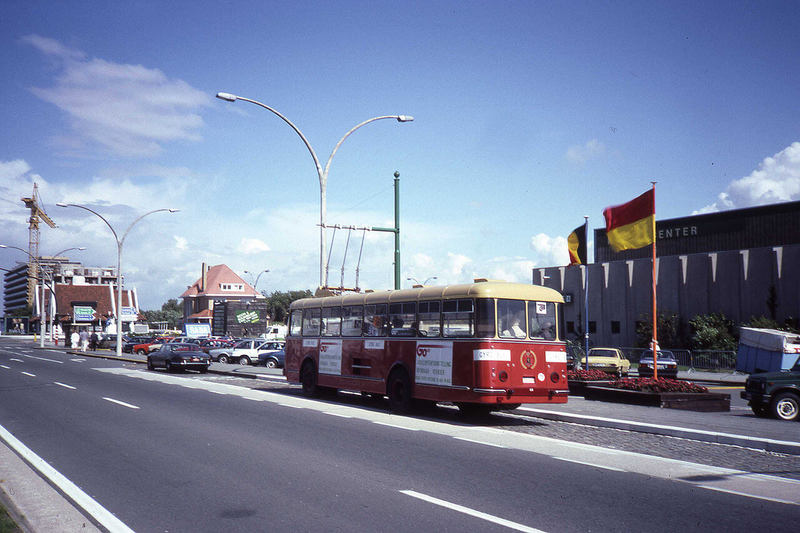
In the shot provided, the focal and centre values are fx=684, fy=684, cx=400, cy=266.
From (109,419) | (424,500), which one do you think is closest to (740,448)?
(424,500)

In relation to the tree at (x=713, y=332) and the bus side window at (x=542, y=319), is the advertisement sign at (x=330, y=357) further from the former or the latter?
the tree at (x=713, y=332)

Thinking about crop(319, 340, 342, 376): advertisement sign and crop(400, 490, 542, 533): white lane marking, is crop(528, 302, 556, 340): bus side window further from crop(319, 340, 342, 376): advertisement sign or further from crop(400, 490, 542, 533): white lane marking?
crop(400, 490, 542, 533): white lane marking

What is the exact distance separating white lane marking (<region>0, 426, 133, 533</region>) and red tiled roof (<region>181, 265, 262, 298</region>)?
111211 millimetres

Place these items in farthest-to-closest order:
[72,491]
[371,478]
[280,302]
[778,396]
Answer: [280,302] → [778,396] → [371,478] → [72,491]

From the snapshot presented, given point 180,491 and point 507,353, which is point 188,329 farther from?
point 180,491

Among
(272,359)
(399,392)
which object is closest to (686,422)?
(399,392)

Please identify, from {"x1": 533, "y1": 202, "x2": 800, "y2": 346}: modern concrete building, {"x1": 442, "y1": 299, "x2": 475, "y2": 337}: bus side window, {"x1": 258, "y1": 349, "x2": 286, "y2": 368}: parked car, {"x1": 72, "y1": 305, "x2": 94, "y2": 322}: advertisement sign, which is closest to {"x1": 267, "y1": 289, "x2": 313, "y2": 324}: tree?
{"x1": 72, "y1": 305, "x2": 94, "y2": 322}: advertisement sign

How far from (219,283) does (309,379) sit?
10559 cm

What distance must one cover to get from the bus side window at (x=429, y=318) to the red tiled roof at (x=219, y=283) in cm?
10696

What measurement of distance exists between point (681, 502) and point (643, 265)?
46.9 m

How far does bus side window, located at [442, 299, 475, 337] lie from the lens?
14.2 meters

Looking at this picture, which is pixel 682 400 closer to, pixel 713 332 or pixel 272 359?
pixel 272 359

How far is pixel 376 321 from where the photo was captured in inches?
679

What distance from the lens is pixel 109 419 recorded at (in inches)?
538
